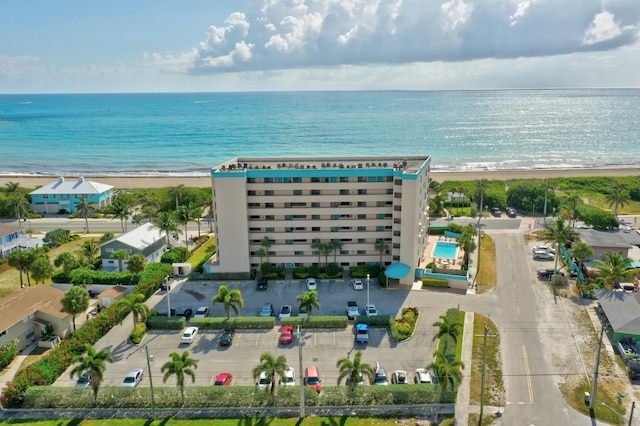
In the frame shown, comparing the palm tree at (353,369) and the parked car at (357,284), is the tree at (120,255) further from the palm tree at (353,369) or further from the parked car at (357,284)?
the palm tree at (353,369)

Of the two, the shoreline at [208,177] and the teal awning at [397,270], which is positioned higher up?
the shoreline at [208,177]

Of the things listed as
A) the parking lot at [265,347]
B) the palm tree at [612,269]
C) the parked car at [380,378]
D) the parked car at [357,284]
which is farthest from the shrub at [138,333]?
the palm tree at [612,269]

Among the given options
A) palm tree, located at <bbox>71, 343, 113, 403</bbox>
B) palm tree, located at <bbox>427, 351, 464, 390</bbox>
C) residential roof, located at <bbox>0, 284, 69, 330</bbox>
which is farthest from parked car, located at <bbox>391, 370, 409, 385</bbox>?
residential roof, located at <bbox>0, 284, 69, 330</bbox>

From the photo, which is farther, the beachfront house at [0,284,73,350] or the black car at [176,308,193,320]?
the black car at [176,308,193,320]

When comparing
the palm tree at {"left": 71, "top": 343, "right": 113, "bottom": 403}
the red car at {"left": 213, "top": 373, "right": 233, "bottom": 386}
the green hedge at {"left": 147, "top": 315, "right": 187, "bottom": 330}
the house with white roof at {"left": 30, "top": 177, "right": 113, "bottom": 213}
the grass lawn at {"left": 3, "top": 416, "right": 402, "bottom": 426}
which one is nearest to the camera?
the grass lawn at {"left": 3, "top": 416, "right": 402, "bottom": 426}

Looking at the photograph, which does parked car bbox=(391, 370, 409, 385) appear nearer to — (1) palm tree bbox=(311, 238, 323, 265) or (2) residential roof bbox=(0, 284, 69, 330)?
(1) palm tree bbox=(311, 238, 323, 265)
